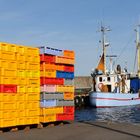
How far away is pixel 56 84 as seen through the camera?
821 inches

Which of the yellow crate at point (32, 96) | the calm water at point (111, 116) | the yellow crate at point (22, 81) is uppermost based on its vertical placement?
the yellow crate at point (22, 81)

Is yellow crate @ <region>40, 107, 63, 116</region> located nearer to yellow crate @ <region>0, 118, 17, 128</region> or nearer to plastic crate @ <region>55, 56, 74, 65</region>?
yellow crate @ <region>0, 118, 17, 128</region>

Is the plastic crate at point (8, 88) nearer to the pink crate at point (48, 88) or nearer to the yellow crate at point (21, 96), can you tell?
the yellow crate at point (21, 96)

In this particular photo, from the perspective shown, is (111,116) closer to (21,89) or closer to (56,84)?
(56,84)

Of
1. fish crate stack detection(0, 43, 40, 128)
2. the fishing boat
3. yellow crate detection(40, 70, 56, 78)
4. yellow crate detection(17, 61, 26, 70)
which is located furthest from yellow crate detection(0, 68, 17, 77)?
the fishing boat

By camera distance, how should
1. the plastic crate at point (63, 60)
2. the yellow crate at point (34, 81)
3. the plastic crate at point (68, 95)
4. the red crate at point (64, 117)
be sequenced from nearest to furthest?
the yellow crate at point (34, 81) → the plastic crate at point (63, 60) → the red crate at point (64, 117) → the plastic crate at point (68, 95)

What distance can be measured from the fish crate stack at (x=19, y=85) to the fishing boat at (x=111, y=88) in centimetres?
4055

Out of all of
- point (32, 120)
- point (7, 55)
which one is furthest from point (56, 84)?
point (7, 55)

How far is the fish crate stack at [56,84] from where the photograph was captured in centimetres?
2003

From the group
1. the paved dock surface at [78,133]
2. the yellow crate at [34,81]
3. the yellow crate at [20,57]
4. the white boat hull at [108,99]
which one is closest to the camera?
the paved dock surface at [78,133]

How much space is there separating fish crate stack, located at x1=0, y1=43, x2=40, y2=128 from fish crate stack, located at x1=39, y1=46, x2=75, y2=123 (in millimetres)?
495

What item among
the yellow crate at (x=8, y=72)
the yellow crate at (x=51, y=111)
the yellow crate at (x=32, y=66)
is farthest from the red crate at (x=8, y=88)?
the yellow crate at (x=51, y=111)

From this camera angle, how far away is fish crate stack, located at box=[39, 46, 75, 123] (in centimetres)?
2003

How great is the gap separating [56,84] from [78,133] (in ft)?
11.5
